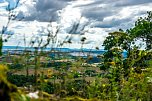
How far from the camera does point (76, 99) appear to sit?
348 centimetres

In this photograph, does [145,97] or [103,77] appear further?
[103,77]

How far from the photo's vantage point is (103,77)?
9.84 m

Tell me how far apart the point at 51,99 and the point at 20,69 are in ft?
6.70

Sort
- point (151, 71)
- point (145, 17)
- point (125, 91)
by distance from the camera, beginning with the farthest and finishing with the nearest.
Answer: point (145, 17)
point (151, 71)
point (125, 91)

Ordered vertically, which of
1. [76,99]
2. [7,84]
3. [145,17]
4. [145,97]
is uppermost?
[145,17]

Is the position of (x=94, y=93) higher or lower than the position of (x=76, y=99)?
lower

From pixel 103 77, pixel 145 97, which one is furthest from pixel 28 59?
pixel 103 77

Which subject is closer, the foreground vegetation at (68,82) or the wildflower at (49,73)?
the foreground vegetation at (68,82)

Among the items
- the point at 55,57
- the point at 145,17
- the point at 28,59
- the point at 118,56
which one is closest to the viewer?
the point at 28,59

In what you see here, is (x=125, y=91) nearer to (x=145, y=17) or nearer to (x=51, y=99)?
(x=51, y=99)

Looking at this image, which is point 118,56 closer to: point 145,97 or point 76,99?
point 145,97

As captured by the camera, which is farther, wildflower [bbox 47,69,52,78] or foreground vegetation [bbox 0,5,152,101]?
wildflower [bbox 47,69,52,78]

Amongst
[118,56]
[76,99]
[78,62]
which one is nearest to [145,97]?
[78,62]

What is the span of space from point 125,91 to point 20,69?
2120 mm
